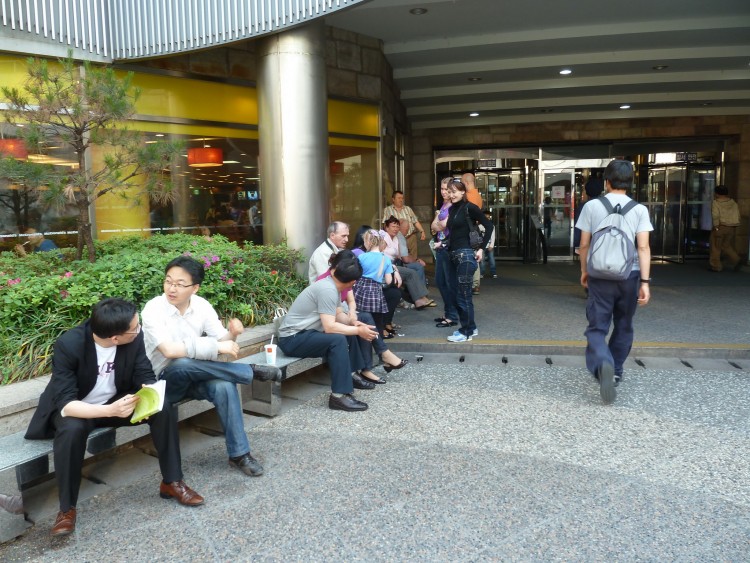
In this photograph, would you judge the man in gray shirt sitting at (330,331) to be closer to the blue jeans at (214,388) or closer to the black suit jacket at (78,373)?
the blue jeans at (214,388)

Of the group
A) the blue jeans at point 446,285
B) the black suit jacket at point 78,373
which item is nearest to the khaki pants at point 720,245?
the blue jeans at point 446,285

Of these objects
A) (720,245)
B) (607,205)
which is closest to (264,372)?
(607,205)

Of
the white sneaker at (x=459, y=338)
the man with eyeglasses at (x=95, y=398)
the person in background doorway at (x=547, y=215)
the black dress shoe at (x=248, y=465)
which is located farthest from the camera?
the person in background doorway at (x=547, y=215)

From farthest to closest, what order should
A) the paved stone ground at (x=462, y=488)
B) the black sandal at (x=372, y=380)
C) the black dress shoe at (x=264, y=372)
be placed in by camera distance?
1. the black sandal at (x=372, y=380)
2. the black dress shoe at (x=264, y=372)
3. the paved stone ground at (x=462, y=488)

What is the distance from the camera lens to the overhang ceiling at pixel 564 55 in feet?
27.6

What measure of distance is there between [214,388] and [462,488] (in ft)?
5.01

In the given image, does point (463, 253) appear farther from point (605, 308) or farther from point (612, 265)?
point (612, 265)

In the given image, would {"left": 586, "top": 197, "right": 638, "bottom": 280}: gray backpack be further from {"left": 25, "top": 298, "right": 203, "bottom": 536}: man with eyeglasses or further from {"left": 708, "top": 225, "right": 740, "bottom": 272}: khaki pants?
{"left": 708, "top": 225, "right": 740, "bottom": 272}: khaki pants

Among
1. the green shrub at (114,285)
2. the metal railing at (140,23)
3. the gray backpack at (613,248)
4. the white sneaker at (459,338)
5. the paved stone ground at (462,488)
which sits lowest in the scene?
the paved stone ground at (462,488)

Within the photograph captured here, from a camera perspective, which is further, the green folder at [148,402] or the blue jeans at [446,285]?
the blue jeans at [446,285]

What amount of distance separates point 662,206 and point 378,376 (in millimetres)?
11897

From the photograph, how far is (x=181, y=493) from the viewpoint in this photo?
3238mm

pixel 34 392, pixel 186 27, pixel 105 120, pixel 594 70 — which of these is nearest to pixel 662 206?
pixel 594 70

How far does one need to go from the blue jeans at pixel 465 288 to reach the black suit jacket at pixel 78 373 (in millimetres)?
3541
